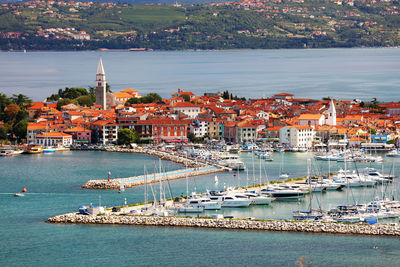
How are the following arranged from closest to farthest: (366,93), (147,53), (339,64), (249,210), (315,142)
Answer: (249,210) < (315,142) < (366,93) < (339,64) < (147,53)

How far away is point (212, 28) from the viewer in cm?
13512

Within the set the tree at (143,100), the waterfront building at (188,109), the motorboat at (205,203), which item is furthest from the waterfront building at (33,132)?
the motorboat at (205,203)

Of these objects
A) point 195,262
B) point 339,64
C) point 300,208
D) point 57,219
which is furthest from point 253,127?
point 339,64

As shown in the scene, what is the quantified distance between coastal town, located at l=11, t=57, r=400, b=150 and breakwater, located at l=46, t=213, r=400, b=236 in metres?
15.7

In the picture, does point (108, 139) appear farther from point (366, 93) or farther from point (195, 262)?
point (366, 93)

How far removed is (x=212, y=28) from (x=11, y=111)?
100207mm

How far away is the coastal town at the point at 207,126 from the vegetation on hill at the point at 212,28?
9490 cm

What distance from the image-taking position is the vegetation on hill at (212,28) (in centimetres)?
13212

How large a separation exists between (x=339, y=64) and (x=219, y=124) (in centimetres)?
6349

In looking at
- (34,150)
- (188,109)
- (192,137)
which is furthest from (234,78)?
(34,150)

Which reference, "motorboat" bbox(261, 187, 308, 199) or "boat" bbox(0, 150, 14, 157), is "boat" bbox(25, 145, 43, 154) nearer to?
"boat" bbox(0, 150, 14, 157)

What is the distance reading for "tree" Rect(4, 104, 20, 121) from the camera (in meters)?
36.5

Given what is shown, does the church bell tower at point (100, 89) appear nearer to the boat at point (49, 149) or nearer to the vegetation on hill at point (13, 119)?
the vegetation on hill at point (13, 119)

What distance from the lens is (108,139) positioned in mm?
33250
